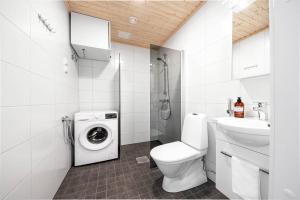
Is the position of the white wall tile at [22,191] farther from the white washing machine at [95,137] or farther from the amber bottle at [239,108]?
the amber bottle at [239,108]

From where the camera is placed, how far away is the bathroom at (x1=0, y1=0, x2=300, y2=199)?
444 mm

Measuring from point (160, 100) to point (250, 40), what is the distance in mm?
1263

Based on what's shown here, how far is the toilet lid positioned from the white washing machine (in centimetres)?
95

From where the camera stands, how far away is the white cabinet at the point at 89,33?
1.77 meters

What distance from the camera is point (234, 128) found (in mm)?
899

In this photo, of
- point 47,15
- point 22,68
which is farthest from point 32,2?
point 22,68

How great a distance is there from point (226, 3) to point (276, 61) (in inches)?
52.0

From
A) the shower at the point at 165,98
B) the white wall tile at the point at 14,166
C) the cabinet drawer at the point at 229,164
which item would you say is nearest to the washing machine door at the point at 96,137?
the shower at the point at 165,98

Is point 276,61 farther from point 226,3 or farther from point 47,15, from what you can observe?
point 47,15

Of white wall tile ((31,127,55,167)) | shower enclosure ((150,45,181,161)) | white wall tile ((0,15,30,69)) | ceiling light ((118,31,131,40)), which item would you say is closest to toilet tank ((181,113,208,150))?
shower enclosure ((150,45,181,161))

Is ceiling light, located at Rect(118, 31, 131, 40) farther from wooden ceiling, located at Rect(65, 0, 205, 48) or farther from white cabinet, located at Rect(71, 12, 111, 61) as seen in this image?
white cabinet, located at Rect(71, 12, 111, 61)

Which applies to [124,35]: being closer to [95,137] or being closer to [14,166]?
[95,137]

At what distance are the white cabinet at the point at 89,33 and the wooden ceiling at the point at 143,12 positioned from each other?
0.10 metres

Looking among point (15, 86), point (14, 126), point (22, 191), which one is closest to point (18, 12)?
point (15, 86)
